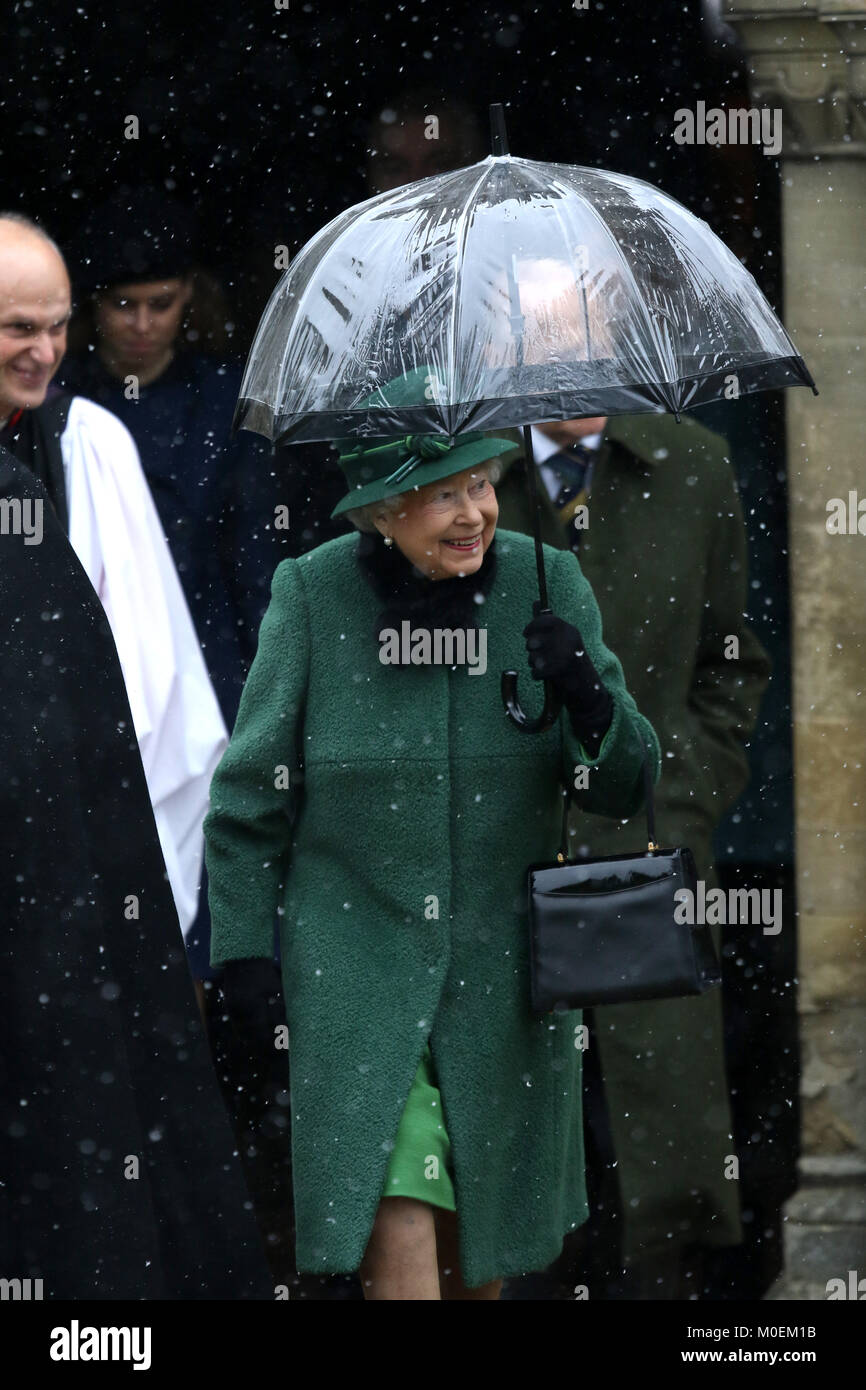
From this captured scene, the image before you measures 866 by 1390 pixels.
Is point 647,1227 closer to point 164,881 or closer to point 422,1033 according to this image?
point 422,1033

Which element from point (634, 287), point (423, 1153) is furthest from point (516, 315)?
point (423, 1153)

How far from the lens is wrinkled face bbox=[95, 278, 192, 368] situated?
6309 millimetres

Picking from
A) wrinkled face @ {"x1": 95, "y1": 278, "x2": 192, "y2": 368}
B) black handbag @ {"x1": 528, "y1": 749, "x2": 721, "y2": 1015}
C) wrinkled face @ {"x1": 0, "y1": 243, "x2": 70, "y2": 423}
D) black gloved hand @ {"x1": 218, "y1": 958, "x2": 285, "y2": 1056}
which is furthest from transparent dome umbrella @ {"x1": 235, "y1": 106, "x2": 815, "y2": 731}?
wrinkled face @ {"x1": 95, "y1": 278, "x2": 192, "y2": 368}

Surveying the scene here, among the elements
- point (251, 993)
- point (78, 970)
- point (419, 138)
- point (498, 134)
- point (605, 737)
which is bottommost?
point (251, 993)

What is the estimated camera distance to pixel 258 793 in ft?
14.9

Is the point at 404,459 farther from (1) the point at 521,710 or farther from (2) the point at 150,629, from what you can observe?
(2) the point at 150,629

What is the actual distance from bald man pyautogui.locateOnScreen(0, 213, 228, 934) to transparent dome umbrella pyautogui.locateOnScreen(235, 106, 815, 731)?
1594 millimetres

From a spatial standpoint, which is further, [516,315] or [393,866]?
[393,866]

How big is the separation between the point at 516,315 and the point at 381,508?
0.56 meters

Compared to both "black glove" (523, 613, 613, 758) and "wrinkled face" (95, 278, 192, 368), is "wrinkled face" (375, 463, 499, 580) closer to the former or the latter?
"black glove" (523, 613, 613, 758)

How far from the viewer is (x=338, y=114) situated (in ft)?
21.2
